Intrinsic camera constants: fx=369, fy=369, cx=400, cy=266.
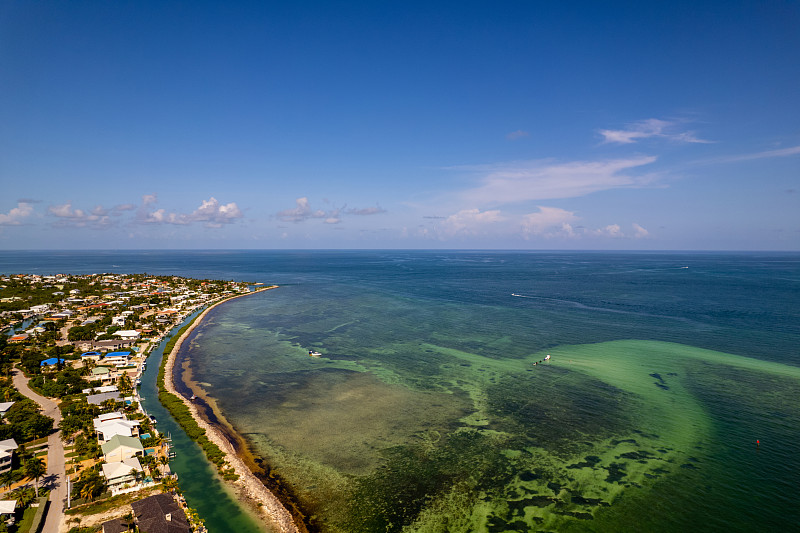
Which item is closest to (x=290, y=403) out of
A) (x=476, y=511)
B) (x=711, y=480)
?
(x=476, y=511)

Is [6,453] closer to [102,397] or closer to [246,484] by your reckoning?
[102,397]

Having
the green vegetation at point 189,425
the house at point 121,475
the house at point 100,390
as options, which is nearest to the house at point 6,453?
the house at point 121,475

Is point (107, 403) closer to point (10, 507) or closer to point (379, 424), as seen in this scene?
point (10, 507)

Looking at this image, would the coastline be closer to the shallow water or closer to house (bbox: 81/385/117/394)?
the shallow water

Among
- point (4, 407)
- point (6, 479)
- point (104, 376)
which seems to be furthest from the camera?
point (104, 376)

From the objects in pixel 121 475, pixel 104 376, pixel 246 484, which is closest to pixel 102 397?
pixel 104 376

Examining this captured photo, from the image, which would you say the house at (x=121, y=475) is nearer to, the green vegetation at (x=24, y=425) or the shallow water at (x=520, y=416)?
the shallow water at (x=520, y=416)
